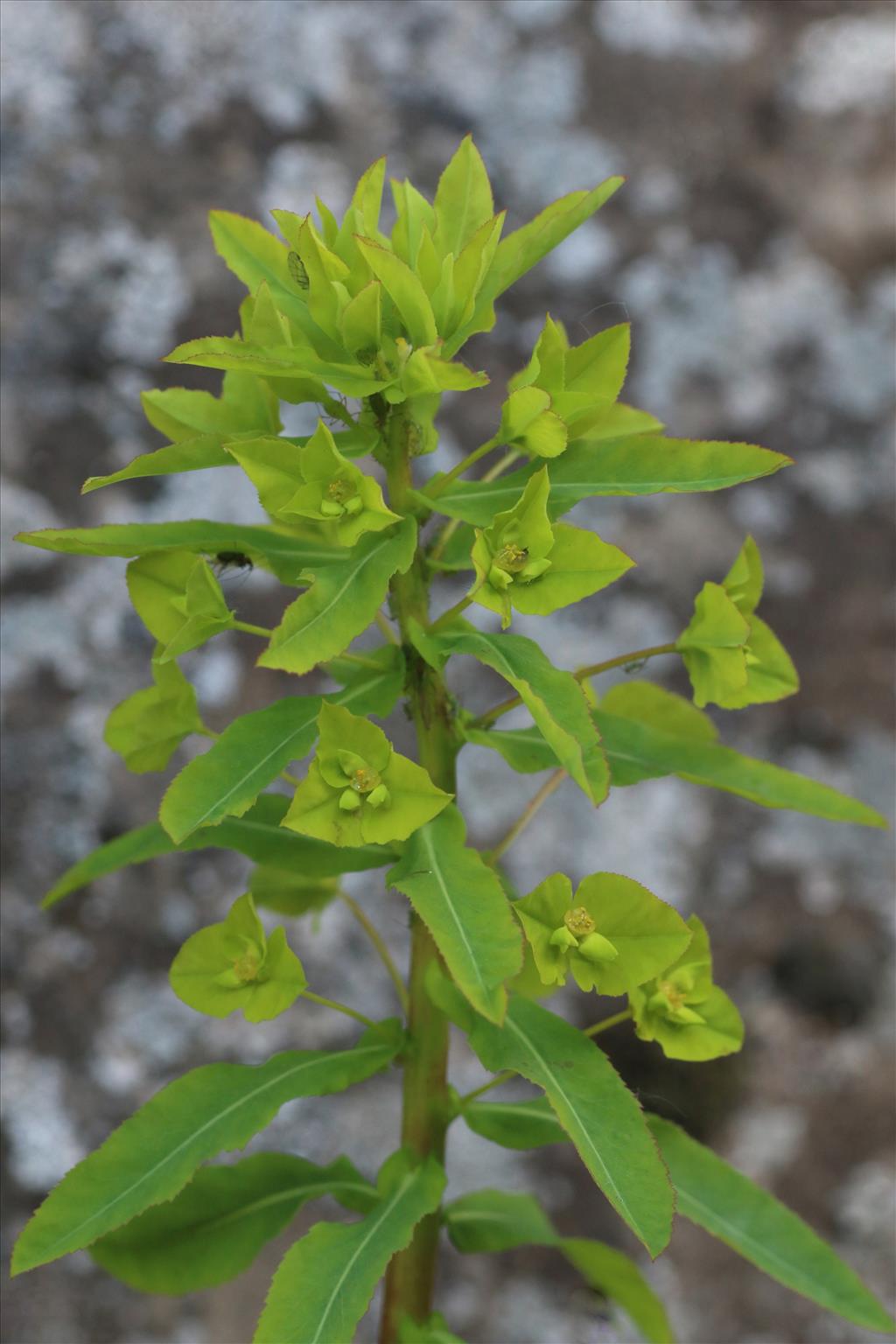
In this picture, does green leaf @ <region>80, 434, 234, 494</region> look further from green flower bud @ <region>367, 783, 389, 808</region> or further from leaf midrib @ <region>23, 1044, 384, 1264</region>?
leaf midrib @ <region>23, 1044, 384, 1264</region>

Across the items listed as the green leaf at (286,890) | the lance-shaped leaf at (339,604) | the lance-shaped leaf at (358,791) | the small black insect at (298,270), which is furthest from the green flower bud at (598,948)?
the small black insect at (298,270)

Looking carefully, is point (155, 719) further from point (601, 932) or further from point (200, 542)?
point (601, 932)

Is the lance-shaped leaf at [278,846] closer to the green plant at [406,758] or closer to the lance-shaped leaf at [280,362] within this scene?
the green plant at [406,758]

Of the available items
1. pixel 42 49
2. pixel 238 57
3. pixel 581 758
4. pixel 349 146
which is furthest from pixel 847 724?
pixel 42 49

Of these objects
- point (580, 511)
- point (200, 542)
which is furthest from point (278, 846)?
point (580, 511)

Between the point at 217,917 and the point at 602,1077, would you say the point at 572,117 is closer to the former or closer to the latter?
the point at 217,917

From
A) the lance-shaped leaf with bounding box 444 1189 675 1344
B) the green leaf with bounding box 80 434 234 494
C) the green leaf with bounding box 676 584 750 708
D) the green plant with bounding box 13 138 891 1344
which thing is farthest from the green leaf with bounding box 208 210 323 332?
the lance-shaped leaf with bounding box 444 1189 675 1344

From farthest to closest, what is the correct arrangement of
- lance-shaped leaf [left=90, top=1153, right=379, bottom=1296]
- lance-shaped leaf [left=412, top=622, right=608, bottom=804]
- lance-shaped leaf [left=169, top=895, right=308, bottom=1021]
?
lance-shaped leaf [left=90, top=1153, right=379, bottom=1296], lance-shaped leaf [left=169, top=895, right=308, bottom=1021], lance-shaped leaf [left=412, top=622, right=608, bottom=804]
